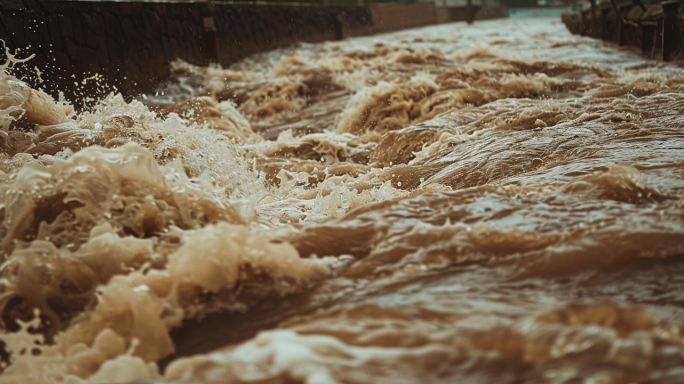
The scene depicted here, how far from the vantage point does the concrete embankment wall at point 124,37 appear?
326 inches

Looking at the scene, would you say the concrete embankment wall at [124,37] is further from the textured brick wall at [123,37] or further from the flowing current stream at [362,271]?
the flowing current stream at [362,271]

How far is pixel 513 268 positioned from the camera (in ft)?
7.39

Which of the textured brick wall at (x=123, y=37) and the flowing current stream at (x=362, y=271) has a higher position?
the textured brick wall at (x=123, y=37)

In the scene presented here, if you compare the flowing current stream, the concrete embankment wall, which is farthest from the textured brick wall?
the flowing current stream

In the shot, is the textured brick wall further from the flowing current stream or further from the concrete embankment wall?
the flowing current stream

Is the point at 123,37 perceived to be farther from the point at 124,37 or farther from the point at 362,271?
the point at 362,271

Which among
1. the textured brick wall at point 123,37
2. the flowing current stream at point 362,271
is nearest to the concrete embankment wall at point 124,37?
the textured brick wall at point 123,37

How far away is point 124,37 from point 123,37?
1.6 inches

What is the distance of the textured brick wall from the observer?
8.29 meters

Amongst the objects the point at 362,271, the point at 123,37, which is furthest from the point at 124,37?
the point at 362,271

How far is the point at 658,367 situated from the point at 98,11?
9512mm

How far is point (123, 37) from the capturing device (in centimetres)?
1027

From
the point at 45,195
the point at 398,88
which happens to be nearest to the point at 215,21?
the point at 398,88

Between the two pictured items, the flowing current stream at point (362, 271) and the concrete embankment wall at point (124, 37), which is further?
the concrete embankment wall at point (124, 37)
